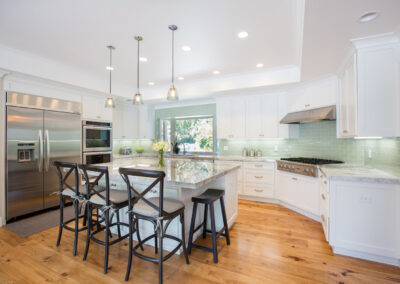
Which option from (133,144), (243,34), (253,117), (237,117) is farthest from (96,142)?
(243,34)

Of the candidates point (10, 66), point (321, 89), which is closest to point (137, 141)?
point (10, 66)

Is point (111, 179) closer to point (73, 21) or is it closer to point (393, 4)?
point (73, 21)

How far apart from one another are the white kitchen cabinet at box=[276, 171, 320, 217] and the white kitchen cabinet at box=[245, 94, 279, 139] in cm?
97

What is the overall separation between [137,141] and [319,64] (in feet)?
16.7

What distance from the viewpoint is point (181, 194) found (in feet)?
7.15

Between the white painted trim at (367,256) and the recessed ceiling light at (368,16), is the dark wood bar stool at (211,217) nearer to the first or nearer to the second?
the white painted trim at (367,256)

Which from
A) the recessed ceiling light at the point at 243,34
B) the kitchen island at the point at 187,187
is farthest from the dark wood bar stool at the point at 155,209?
the recessed ceiling light at the point at 243,34

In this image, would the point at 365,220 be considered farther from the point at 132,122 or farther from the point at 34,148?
the point at 132,122

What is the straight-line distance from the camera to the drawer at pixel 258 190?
4.07m

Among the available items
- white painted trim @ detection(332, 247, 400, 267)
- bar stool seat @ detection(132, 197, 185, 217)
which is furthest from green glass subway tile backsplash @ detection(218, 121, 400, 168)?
bar stool seat @ detection(132, 197, 185, 217)

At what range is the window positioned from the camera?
5402 mm

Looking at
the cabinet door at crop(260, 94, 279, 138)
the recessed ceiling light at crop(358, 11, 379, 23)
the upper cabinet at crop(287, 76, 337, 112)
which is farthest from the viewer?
the cabinet door at crop(260, 94, 279, 138)

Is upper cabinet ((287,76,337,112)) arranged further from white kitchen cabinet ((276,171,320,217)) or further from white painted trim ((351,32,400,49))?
white kitchen cabinet ((276,171,320,217))

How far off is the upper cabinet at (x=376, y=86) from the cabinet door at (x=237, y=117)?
2.40m
